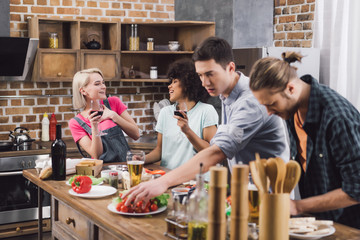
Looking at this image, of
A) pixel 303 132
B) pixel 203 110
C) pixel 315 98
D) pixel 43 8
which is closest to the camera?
pixel 315 98

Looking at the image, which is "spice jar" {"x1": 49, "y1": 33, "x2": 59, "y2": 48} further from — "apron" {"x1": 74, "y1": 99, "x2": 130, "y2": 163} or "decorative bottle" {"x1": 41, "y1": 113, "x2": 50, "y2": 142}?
"apron" {"x1": 74, "y1": 99, "x2": 130, "y2": 163}

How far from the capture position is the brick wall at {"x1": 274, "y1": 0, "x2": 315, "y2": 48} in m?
4.64

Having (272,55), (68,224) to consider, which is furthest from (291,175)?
(272,55)

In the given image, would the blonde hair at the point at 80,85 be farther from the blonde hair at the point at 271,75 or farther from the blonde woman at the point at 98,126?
the blonde hair at the point at 271,75

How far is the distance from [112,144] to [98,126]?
0.78 feet

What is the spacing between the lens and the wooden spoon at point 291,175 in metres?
1.48

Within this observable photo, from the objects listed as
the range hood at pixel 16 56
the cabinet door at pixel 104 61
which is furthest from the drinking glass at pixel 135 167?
the cabinet door at pixel 104 61

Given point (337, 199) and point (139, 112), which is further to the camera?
point (139, 112)

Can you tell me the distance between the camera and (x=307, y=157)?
2043 mm

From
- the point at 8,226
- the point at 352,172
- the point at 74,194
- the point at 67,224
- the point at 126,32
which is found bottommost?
the point at 8,226

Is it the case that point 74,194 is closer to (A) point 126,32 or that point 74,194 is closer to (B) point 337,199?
(B) point 337,199

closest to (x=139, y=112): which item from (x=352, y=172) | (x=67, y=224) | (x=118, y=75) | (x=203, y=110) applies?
(x=118, y=75)

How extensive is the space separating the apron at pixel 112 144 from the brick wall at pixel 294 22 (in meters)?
2.17

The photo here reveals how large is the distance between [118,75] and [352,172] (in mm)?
3566
